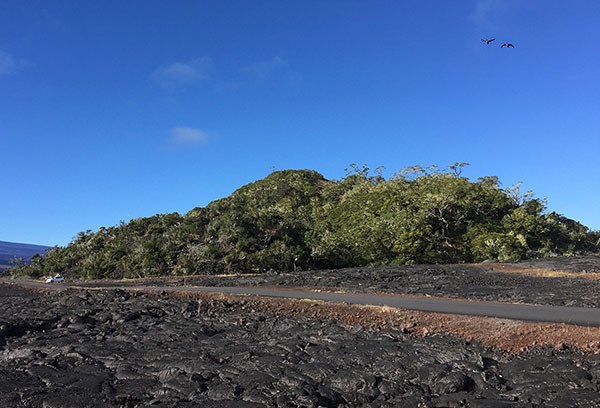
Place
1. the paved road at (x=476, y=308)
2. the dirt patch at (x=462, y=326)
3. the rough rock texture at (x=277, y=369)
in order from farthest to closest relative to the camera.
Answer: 1. the paved road at (x=476, y=308)
2. the dirt patch at (x=462, y=326)
3. the rough rock texture at (x=277, y=369)

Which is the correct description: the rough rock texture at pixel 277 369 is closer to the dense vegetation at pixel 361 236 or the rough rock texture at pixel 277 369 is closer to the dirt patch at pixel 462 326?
the dirt patch at pixel 462 326

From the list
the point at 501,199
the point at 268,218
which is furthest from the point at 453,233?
the point at 268,218

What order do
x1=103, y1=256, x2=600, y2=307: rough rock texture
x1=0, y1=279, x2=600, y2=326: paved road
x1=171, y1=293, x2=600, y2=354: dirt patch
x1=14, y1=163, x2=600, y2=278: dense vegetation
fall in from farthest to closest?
x1=14, y1=163, x2=600, y2=278: dense vegetation
x1=103, y1=256, x2=600, y2=307: rough rock texture
x1=0, y1=279, x2=600, y2=326: paved road
x1=171, y1=293, x2=600, y2=354: dirt patch

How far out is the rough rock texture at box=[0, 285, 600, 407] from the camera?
26.8 feet

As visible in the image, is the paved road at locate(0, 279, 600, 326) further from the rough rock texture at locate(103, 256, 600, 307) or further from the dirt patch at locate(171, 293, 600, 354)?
the rough rock texture at locate(103, 256, 600, 307)

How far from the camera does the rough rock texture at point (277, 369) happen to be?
8172mm

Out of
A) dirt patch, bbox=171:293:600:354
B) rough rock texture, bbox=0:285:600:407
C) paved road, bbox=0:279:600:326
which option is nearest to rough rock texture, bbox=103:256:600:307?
paved road, bbox=0:279:600:326

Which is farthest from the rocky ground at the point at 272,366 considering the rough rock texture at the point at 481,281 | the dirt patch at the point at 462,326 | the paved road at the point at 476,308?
the rough rock texture at the point at 481,281

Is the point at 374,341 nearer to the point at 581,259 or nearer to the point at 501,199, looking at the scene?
the point at 581,259

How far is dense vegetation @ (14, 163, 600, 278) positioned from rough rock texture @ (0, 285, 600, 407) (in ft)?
70.0

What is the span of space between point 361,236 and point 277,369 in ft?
89.5

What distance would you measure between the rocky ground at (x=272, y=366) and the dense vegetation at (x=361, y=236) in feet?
63.6

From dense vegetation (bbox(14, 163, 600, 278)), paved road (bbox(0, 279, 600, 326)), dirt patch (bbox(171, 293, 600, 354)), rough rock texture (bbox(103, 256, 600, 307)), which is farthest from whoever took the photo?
dense vegetation (bbox(14, 163, 600, 278))

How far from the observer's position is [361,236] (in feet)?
119
